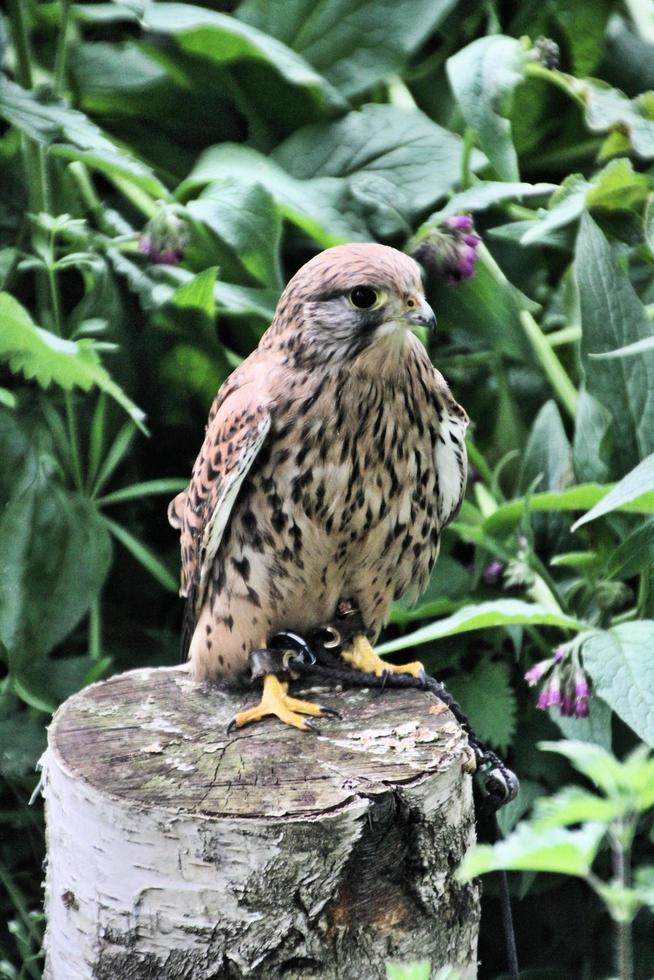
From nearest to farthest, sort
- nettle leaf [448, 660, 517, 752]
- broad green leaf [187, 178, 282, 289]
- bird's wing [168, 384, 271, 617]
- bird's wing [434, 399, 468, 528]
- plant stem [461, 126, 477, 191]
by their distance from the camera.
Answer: bird's wing [168, 384, 271, 617], bird's wing [434, 399, 468, 528], nettle leaf [448, 660, 517, 752], broad green leaf [187, 178, 282, 289], plant stem [461, 126, 477, 191]

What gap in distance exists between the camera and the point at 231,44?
13.2 feet

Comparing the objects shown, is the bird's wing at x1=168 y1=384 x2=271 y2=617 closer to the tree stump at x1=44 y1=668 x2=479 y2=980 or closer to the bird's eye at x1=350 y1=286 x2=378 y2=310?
the bird's eye at x1=350 y1=286 x2=378 y2=310

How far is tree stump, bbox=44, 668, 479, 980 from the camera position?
215cm

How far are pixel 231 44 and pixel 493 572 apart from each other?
6.08ft

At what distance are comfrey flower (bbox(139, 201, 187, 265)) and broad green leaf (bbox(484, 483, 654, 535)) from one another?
1.12 metres

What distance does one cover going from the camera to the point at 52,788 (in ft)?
7.88

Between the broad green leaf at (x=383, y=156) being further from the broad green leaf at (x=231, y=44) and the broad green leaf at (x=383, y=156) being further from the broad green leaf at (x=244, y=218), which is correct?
the broad green leaf at (x=244, y=218)

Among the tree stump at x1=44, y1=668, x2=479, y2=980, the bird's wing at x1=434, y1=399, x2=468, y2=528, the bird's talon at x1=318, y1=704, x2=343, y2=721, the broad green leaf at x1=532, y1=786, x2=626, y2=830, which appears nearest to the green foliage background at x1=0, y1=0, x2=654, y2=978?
the bird's wing at x1=434, y1=399, x2=468, y2=528

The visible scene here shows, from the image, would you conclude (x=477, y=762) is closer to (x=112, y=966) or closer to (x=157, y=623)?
(x=112, y=966)

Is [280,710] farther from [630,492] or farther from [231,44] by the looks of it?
[231,44]

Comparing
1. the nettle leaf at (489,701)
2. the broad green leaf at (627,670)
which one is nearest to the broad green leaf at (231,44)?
the nettle leaf at (489,701)

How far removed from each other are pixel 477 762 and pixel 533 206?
2.16m

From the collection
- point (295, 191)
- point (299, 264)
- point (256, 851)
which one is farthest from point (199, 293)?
point (256, 851)

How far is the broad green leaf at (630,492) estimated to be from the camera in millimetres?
2602
